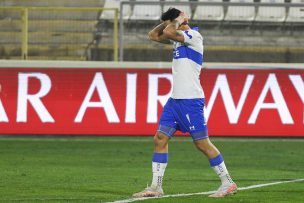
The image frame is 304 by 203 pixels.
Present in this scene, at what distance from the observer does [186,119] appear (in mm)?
12414

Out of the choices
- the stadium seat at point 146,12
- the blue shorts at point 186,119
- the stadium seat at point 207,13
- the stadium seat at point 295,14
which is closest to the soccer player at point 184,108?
the blue shorts at point 186,119

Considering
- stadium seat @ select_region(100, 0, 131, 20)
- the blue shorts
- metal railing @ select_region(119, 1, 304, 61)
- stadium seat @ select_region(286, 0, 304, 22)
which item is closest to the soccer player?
the blue shorts

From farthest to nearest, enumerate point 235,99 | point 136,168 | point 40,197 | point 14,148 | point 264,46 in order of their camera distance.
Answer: point 264,46 < point 235,99 < point 14,148 < point 136,168 < point 40,197

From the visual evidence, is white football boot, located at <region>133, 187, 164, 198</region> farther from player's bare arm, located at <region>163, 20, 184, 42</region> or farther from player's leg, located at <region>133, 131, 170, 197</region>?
player's bare arm, located at <region>163, 20, 184, 42</region>

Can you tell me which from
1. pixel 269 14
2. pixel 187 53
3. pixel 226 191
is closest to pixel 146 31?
pixel 269 14

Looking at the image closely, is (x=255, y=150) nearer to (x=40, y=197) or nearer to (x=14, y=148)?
(x=14, y=148)

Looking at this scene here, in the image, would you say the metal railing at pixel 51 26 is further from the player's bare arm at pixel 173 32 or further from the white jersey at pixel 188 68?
the player's bare arm at pixel 173 32

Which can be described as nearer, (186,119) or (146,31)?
(186,119)

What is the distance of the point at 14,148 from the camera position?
20906mm

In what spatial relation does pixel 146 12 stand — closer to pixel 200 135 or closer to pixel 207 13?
pixel 207 13

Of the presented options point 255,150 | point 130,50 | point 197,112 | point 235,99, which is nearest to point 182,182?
point 197,112

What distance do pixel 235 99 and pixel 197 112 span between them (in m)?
10.6

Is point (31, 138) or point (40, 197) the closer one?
point (40, 197)

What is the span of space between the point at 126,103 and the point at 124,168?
5.99 m
